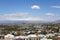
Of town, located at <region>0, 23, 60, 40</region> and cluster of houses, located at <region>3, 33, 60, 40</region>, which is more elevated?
A: town, located at <region>0, 23, 60, 40</region>

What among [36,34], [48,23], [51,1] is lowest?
[36,34]

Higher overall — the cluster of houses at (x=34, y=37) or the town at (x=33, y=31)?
the town at (x=33, y=31)

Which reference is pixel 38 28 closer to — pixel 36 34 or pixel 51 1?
pixel 36 34

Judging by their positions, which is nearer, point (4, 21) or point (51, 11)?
point (4, 21)

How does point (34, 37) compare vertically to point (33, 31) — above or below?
below

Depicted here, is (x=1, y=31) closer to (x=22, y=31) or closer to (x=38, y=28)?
(x=22, y=31)

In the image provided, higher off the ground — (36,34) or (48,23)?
(48,23)

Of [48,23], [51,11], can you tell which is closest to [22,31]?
[48,23]

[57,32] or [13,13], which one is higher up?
[13,13]

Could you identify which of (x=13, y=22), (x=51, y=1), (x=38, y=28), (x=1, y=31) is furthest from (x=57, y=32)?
(x=1, y=31)
